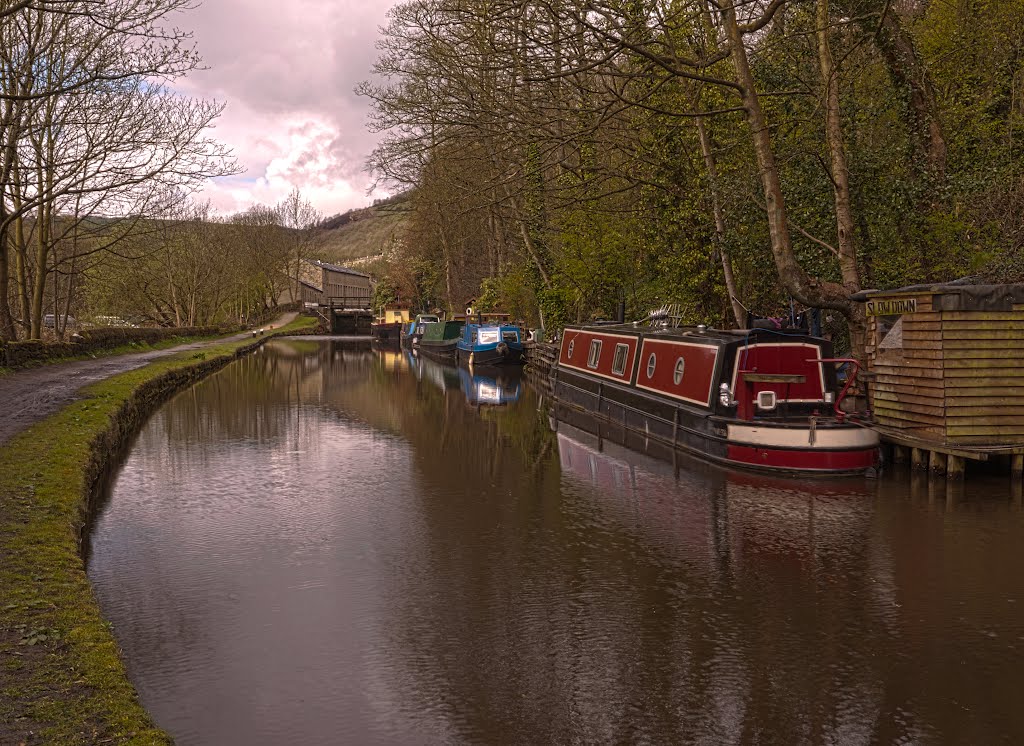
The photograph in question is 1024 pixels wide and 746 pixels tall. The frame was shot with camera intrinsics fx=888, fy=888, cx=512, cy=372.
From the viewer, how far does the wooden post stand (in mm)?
12008

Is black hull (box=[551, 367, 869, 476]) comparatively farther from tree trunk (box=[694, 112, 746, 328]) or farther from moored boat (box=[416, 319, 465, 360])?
moored boat (box=[416, 319, 465, 360])

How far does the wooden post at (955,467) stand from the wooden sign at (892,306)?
2081 millimetres

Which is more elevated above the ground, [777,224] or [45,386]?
[777,224]

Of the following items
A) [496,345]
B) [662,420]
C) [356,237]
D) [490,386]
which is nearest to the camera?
[662,420]

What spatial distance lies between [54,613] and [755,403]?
10035mm

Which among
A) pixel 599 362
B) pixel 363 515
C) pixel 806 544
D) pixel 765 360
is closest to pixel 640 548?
pixel 806 544

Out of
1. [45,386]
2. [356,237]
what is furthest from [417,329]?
[356,237]

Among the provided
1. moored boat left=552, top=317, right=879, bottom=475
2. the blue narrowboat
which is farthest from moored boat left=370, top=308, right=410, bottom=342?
moored boat left=552, top=317, right=879, bottom=475

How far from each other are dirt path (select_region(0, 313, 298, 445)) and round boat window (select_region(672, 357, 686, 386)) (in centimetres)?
1027

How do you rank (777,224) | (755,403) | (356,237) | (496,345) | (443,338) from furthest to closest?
(356,237), (443,338), (496,345), (777,224), (755,403)

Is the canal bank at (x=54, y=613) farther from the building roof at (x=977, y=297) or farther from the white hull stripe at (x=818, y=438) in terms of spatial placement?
the building roof at (x=977, y=297)

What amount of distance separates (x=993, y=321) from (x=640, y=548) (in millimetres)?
6098

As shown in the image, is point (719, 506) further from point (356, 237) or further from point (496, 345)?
point (356, 237)

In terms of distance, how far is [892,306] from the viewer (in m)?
12.8
